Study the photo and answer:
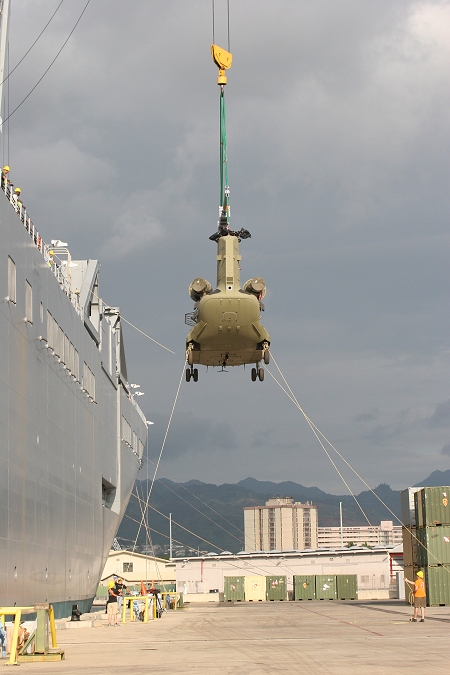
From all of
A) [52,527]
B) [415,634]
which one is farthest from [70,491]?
[415,634]

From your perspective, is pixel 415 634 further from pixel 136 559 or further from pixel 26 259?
pixel 136 559

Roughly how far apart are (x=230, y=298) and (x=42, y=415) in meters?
11.2

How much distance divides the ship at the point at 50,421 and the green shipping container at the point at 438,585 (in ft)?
61.2

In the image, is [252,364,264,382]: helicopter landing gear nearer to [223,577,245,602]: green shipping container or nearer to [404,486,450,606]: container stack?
[404,486,450,606]: container stack

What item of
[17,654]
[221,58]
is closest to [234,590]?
[221,58]

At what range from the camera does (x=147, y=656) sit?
19.3m

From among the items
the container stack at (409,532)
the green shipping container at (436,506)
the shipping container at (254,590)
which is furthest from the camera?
the shipping container at (254,590)

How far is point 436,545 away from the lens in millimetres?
44781

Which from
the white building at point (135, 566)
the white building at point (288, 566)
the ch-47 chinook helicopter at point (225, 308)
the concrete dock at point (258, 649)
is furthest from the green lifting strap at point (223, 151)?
the white building at point (135, 566)

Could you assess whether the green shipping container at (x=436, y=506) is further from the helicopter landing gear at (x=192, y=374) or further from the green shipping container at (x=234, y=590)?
the green shipping container at (x=234, y=590)

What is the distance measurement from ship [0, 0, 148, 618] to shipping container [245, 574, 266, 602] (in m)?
24.1

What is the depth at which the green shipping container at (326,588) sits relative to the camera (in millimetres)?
75188

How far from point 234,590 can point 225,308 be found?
5375 cm

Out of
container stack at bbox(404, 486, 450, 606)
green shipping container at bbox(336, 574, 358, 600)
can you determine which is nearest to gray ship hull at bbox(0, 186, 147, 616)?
container stack at bbox(404, 486, 450, 606)
